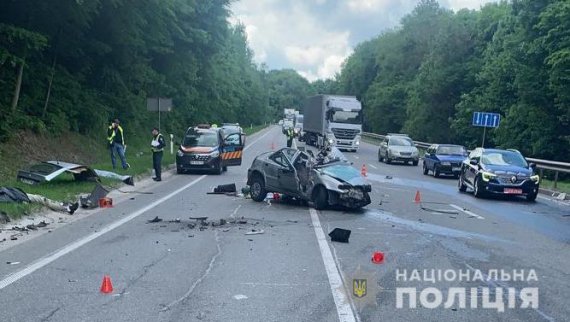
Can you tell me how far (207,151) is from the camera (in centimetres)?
2491

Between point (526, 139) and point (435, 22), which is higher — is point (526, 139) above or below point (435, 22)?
below

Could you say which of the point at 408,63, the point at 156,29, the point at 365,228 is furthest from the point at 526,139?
the point at 408,63

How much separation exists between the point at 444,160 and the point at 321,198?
1494cm

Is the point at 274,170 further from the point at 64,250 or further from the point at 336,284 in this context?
the point at 336,284

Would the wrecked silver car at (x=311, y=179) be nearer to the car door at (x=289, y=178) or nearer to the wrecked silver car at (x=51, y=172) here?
the car door at (x=289, y=178)

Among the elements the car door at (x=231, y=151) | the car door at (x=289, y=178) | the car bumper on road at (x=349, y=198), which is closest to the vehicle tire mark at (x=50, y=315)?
the car bumper on road at (x=349, y=198)

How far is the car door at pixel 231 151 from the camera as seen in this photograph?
2558 cm

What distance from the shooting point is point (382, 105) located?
86250 millimetres

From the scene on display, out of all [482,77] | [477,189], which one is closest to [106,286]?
[477,189]

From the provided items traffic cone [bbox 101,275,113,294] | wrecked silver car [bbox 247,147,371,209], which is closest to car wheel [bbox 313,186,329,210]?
wrecked silver car [bbox 247,147,371,209]

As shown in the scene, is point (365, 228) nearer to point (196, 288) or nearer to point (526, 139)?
point (196, 288)

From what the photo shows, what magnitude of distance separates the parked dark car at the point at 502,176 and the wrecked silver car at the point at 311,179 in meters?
5.78

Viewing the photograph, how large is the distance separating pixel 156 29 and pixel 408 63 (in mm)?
59238

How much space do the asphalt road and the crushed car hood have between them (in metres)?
0.78
